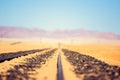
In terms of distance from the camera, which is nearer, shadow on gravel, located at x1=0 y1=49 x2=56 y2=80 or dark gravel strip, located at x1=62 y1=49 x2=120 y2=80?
shadow on gravel, located at x1=0 y1=49 x2=56 y2=80

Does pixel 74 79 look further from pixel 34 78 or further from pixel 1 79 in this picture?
pixel 1 79

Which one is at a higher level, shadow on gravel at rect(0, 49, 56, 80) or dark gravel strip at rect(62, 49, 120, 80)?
shadow on gravel at rect(0, 49, 56, 80)

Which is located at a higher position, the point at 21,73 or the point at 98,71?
the point at 21,73

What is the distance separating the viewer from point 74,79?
14953 mm

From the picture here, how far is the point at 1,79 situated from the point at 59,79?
3.58 metres

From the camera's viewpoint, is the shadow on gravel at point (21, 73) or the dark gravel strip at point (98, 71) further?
the dark gravel strip at point (98, 71)

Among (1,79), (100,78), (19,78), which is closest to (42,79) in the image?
(19,78)

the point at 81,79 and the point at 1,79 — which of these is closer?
the point at 1,79

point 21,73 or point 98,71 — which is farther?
point 98,71

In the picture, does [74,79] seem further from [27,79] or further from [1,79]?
[1,79]

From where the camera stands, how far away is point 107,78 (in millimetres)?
14758

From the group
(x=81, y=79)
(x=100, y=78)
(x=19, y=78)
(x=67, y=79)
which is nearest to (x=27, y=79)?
(x=19, y=78)

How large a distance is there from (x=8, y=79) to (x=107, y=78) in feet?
20.8

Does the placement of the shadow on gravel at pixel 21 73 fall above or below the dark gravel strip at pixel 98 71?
above
